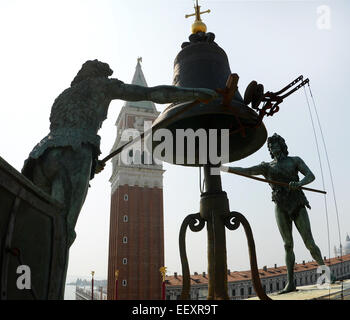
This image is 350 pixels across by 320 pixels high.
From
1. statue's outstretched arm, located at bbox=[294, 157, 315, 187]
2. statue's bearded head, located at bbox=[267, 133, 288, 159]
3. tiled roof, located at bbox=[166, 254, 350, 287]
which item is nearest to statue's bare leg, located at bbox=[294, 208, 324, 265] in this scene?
statue's outstretched arm, located at bbox=[294, 157, 315, 187]

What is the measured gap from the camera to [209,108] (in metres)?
3.13

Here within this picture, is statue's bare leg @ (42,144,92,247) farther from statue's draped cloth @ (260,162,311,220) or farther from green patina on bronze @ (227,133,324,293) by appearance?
statue's draped cloth @ (260,162,311,220)

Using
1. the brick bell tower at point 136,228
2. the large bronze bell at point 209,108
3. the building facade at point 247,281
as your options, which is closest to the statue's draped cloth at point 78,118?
the large bronze bell at point 209,108

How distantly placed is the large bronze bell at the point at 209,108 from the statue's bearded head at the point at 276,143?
0.79 meters

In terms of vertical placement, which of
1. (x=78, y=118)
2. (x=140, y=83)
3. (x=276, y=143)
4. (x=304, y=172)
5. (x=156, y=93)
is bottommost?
(x=78, y=118)

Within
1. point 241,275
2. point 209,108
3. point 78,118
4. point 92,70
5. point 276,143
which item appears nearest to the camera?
point 78,118

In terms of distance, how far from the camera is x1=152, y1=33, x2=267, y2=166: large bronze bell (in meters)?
3.21

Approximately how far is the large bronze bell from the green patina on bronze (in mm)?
405

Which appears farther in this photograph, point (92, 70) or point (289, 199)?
point (289, 199)

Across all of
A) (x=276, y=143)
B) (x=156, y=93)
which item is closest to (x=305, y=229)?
(x=276, y=143)

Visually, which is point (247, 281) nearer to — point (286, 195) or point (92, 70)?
point (286, 195)

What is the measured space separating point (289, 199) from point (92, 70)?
2.81 meters
